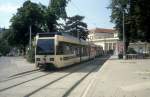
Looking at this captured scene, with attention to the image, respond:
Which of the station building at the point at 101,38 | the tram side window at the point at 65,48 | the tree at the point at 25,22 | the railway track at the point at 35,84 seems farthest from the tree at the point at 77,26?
the railway track at the point at 35,84

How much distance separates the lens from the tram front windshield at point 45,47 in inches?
1164

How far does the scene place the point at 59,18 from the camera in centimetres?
6719

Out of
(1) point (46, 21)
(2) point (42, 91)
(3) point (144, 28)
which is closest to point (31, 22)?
(1) point (46, 21)

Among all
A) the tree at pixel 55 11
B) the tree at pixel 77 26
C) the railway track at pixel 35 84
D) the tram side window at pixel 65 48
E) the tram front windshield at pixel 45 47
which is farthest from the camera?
the tree at pixel 77 26

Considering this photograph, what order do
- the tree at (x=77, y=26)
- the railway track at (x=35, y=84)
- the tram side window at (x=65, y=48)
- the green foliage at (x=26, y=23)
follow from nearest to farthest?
the railway track at (x=35, y=84) < the tram side window at (x=65, y=48) < the green foliage at (x=26, y=23) < the tree at (x=77, y=26)

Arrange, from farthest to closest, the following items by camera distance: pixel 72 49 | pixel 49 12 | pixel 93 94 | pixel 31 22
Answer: pixel 31 22
pixel 49 12
pixel 72 49
pixel 93 94

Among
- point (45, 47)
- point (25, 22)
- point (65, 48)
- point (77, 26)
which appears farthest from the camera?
point (77, 26)

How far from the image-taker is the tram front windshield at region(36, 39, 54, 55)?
29.6m

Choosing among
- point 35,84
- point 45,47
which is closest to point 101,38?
point 45,47

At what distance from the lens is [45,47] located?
29734mm

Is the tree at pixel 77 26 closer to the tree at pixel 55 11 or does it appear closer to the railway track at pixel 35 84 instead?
the tree at pixel 55 11

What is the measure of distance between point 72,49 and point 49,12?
1222 inches

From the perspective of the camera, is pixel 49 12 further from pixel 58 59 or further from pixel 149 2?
pixel 58 59

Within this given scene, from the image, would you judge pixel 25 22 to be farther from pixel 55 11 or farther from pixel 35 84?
pixel 35 84
